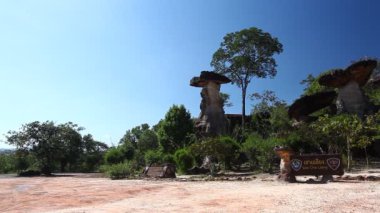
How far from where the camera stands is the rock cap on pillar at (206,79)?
125 ft

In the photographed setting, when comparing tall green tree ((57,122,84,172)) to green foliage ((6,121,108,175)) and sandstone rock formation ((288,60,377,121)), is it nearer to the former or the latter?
green foliage ((6,121,108,175))

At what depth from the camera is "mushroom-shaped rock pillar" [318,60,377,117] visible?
34.1 meters

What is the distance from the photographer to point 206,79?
1503 inches

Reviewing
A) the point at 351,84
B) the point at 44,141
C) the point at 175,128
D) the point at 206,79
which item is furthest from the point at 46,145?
the point at 351,84

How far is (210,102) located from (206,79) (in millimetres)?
2449

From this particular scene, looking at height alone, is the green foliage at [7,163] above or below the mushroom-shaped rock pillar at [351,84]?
below

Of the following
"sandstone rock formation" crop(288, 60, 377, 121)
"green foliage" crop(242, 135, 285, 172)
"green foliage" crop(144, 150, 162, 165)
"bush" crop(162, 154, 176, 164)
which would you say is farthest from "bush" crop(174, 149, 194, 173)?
"sandstone rock formation" crop(288, 60, 377, 121)

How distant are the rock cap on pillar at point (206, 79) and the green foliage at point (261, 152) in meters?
13.3

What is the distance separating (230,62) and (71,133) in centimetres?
2265

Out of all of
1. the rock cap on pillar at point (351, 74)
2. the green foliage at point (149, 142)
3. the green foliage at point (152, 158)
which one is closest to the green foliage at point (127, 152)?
the green foliage at point (149, 142)

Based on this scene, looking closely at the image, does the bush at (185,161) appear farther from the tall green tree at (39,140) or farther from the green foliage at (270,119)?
the tall green tree at (39,140)

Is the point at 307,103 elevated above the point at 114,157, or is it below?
above

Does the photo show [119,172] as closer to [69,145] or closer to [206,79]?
[206,79]

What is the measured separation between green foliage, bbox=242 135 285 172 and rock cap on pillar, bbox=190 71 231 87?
13.3 meters
